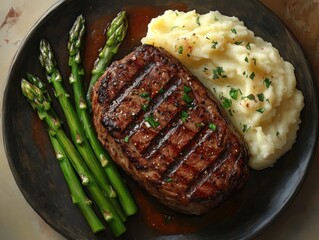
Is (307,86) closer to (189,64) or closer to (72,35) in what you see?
(189,64)

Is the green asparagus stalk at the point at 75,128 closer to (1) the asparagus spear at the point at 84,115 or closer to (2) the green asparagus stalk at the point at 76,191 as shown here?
(1) the asparagus spear at the point at 84,115

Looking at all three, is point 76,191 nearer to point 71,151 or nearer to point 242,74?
point 71,151

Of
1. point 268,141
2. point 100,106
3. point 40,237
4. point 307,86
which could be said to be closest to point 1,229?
point 40,237

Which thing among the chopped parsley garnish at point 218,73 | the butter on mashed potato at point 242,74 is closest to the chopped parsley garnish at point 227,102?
the butter on mashed potato at point 242,74

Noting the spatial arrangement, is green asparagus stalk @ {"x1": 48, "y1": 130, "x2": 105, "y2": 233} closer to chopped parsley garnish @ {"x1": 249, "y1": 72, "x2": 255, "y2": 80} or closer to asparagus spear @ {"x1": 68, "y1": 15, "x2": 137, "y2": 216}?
asparagus spear @ {"x1": 68, "y1": 15, "x2": 137, "y2": 216}

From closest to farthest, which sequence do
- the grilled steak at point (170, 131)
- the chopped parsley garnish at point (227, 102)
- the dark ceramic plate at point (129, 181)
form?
the grilled steak at point (170, 131) → the chopped parsley garnish at point (227, 102) → the dark ceramic plate at point (129, 181)

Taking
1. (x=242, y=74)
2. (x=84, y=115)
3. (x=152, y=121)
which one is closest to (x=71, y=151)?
(x=84, y=115)

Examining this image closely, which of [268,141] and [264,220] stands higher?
[268,141]
